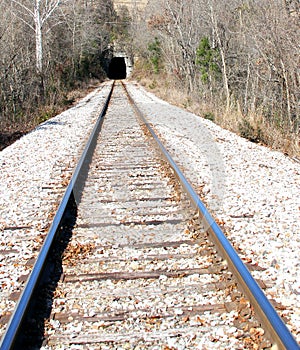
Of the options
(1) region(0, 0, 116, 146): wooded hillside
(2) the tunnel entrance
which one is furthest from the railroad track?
(2) the tunnel entrance

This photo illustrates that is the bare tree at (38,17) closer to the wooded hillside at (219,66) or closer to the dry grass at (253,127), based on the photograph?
the wooded hillside at (219,66)

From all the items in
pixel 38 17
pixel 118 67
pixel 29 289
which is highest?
pixel 38 17

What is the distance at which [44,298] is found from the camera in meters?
3.54

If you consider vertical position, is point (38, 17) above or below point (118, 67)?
above

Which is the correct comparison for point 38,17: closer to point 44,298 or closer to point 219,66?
point 219,66

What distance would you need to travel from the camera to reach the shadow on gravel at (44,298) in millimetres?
3047

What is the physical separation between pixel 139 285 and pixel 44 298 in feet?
2.47

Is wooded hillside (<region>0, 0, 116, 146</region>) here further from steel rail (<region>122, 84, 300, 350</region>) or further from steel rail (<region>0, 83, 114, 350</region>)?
steel rail (<region>122, 84, 300, 350</region>)

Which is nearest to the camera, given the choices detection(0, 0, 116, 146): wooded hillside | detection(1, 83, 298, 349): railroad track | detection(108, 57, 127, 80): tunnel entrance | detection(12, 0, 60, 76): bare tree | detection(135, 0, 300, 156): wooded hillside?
detection(1, 83, 298, 349): railroad track

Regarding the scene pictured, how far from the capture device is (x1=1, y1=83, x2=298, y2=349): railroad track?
3.04 metres

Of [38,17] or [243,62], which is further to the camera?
[38,17]

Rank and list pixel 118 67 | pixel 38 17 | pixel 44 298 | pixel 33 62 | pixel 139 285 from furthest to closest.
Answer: pixel 118 67
pixel 38 17
pixel 33 62
pixel 139 285
pixel 44 298

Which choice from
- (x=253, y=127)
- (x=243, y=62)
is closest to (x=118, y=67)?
(x=243, y=62)

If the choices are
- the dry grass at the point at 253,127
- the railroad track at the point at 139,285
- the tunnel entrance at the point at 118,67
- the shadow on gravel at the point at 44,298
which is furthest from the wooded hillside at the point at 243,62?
the tunnel entrance at the point at 118,67
